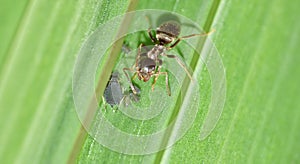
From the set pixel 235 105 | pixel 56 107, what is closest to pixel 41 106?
pixel 56 107

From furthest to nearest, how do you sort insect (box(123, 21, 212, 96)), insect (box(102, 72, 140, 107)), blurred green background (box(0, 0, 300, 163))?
insect (box(123, 21, 212, 96))
insect (box(102, 72, 140, 107))
blurred green background (box(0, 0, 300, 163))

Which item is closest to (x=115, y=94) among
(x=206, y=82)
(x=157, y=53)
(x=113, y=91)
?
(x=113, y=91)

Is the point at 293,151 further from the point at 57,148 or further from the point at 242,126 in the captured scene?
the point at 57,148

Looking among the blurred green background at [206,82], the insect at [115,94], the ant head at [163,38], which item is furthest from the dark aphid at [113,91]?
the ant head at [163,38]

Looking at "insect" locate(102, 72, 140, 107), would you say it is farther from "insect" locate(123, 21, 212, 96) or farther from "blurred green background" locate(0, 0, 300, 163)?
"blurred green background" locate(0, 0, 300, 163)

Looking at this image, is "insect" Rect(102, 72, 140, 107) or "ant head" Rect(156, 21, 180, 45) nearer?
"insect" Rect(102, 72, 140, 107)

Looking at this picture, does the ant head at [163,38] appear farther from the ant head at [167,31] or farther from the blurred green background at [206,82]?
the blurred green background at [206,82]

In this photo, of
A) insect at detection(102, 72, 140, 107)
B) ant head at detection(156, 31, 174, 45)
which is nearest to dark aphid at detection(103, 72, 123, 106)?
insect at detection(102, 72, 140, 107)
